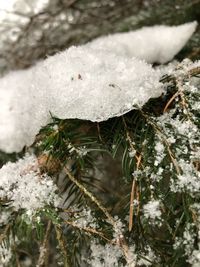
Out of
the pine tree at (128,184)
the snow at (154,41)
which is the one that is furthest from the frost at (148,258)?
the snow at (154,41)

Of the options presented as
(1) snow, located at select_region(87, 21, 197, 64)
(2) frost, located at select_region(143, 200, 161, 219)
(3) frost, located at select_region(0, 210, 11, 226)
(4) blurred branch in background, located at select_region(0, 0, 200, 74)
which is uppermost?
(4) blurred branch in background, located at select_region(0, 0, 200, 74)

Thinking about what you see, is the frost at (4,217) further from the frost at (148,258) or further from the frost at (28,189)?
the frost at (148,258)

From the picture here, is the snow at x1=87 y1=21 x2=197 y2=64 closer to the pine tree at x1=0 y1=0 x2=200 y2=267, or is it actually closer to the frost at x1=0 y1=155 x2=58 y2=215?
the pine tree at x1=0 y1=0 x2=200 y2=267

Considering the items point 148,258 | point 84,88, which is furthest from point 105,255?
point 84,88

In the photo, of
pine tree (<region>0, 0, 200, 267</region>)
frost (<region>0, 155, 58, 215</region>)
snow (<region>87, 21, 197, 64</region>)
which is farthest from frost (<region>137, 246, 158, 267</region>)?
snow (<region>87, 21, 197, 64</region>)

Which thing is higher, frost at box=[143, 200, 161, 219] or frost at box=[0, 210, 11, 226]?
frost at box=[143, 200, 161, 219]

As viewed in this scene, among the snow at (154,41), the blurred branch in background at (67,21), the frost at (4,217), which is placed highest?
the blurred branch in background at (67,21)

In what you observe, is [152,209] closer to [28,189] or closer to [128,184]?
[128,184]
